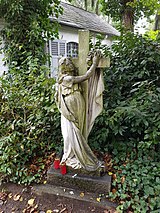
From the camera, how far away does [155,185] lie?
2.34 m

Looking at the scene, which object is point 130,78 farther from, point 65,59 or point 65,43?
point 65,43

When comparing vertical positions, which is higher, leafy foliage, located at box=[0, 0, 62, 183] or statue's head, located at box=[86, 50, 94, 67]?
statue's head, located at box=[86, 50, 94, 67]

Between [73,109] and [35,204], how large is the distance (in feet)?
4.56

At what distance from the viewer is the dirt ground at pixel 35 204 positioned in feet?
7.39

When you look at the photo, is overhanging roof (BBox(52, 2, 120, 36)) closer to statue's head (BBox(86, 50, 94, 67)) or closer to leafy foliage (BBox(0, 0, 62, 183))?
leafy foliage (BBox(0, 0, 62, 183))

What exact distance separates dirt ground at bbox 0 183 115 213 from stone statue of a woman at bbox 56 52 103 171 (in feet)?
1.54

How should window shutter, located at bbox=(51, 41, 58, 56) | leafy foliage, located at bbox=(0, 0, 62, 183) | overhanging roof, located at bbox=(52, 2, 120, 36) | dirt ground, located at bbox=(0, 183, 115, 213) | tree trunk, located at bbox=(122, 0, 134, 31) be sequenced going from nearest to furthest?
dirt ground, located at bbox=(0, 183, 115, 213) < leafy foliage, located at bbox=(0, 0, 62, 183) < window shutter, located at bbox=(51, 41, 58, 56) < overhanging roof, located at bbox=(52, 2, 120, 36) < tree trunk, located at bbox=(122, 0, 134, 31)

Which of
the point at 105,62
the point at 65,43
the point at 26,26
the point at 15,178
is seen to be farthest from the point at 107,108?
the point at 65,43

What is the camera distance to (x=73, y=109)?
2.24 meters

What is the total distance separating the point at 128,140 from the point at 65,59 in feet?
6.12

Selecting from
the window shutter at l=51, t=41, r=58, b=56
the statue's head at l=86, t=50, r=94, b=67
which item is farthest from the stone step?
the window shutter at l=51, t=41, r=58, b=56

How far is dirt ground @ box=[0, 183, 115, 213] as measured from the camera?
2252 millimetres

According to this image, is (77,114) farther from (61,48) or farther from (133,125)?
(61,48)

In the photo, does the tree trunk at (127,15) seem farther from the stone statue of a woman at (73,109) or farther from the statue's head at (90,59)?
the stone statue of a woman at (73,109)
